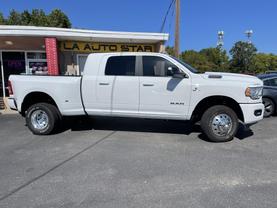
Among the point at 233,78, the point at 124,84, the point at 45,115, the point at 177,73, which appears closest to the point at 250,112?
the point at 233,78

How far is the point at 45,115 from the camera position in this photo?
716 cm

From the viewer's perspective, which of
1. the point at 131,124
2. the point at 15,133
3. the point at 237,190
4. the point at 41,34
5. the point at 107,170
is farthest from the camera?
the point at 41,34

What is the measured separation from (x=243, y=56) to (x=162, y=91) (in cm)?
6136

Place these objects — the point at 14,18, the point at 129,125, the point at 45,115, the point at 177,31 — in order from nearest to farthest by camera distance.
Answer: the point at 45,115, the point at 129,125, the point at 177,31, the point at 14,18

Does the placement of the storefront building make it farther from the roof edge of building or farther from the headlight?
the headlight

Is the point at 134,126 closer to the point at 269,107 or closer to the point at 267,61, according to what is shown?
the point at 269,107

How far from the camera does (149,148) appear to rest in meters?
5.86

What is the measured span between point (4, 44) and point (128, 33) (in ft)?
20.1

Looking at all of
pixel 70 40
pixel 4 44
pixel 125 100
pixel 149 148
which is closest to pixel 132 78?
Result: pixel 125 100

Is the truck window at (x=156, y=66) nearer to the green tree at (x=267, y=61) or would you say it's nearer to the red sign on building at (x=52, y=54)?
the red sign on building at (x=52, y=54)

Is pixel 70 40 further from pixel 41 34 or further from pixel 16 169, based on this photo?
pixel 16 169

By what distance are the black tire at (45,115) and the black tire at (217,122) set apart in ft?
12.8

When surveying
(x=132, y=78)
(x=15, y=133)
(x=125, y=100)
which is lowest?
(x=15, y=133)

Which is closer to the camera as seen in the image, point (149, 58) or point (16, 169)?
point (16, 169)
